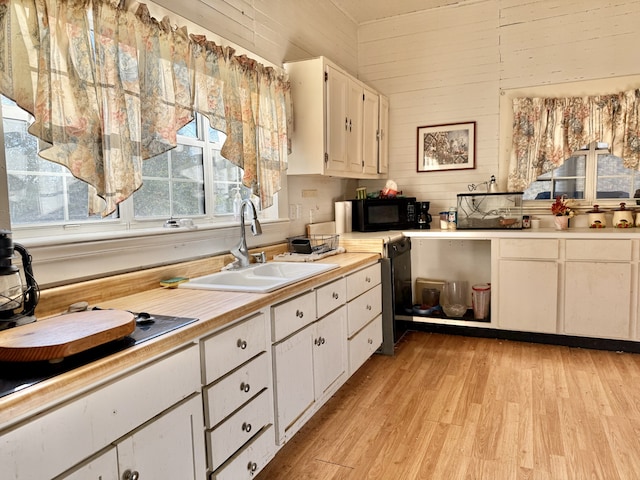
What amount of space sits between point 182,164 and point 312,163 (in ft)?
→ 3.17

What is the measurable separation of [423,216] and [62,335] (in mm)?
3362

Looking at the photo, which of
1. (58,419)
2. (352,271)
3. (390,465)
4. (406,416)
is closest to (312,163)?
(352,271)

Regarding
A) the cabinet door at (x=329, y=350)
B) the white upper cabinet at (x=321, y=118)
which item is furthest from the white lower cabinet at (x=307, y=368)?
the white upper cabinet at (x=321, y=118)

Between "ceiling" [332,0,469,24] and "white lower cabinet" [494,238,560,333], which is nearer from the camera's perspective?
"white lower cabinet" [494,238,560,333]

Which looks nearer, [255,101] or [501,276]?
[255,101]

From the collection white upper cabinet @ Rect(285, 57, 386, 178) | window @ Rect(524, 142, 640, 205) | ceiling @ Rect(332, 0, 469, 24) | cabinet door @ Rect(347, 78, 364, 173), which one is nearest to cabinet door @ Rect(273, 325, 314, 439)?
white upper cabinet @ Rect(285, 57, 386, 178)

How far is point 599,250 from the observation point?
3285mm

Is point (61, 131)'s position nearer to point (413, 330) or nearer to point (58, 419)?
point (58, 419)

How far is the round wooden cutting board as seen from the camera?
1.01 meters

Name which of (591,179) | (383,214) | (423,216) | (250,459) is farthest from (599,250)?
Result: (250,459)

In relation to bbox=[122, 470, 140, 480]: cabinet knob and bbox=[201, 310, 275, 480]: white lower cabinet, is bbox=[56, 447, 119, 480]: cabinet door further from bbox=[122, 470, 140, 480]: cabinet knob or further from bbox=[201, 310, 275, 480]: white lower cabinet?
bbox=[201, 310, 275, 480]: white lower cabinet

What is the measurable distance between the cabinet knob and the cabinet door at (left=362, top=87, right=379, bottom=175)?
119 inches

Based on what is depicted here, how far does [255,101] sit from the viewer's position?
101 inches

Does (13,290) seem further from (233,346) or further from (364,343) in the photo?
(364,343)
